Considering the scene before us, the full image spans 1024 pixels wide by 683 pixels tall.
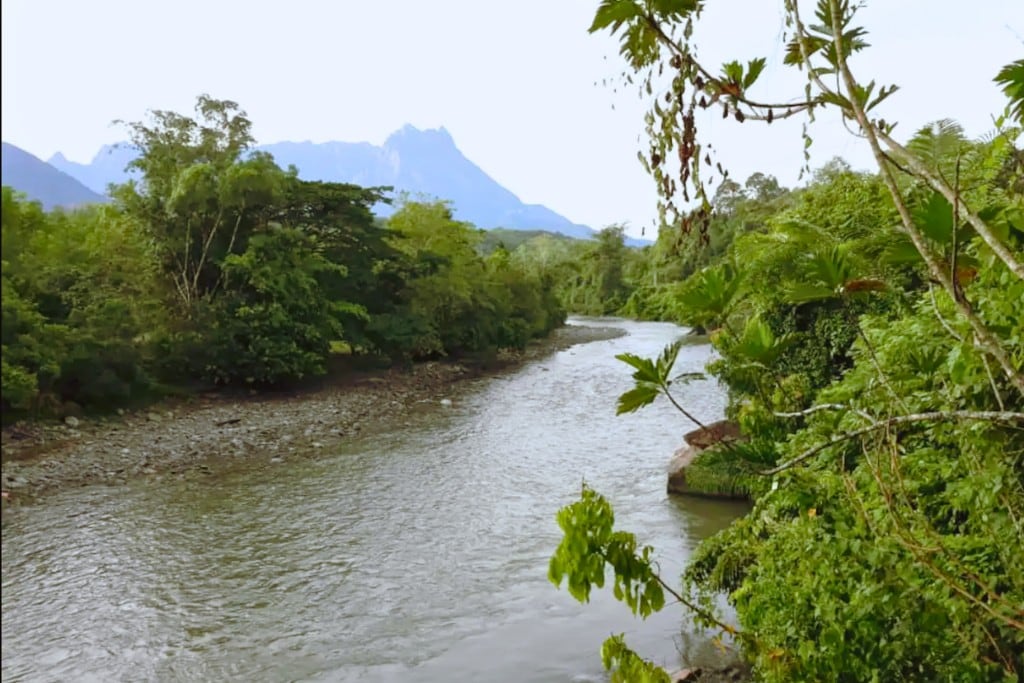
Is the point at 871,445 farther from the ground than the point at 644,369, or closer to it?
closer to it

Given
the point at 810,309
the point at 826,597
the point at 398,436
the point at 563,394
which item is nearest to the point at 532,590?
the point at 826,597

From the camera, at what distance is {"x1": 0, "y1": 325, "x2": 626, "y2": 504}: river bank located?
31.0ft

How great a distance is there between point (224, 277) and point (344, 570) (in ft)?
38.3

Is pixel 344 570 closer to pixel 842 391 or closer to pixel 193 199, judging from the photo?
pixel 842 391

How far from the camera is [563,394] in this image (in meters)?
17.0

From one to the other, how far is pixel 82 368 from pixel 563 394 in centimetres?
932

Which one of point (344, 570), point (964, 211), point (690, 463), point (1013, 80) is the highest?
point (1013, 80)

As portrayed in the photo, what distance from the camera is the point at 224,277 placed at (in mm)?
16781

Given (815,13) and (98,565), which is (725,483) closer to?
(98,565)

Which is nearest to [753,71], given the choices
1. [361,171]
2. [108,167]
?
[108,167]

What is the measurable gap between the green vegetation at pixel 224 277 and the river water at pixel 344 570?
312 centimetres

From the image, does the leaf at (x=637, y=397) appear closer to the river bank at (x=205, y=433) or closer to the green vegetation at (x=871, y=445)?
the green vegetation at (x=871, y=445)

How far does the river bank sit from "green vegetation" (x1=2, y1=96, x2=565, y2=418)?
0.64 meters

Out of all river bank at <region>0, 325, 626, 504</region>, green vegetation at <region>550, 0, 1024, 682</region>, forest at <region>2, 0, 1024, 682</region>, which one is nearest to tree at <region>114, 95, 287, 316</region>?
river bank at <region>0, 325, 626, 504</region>
